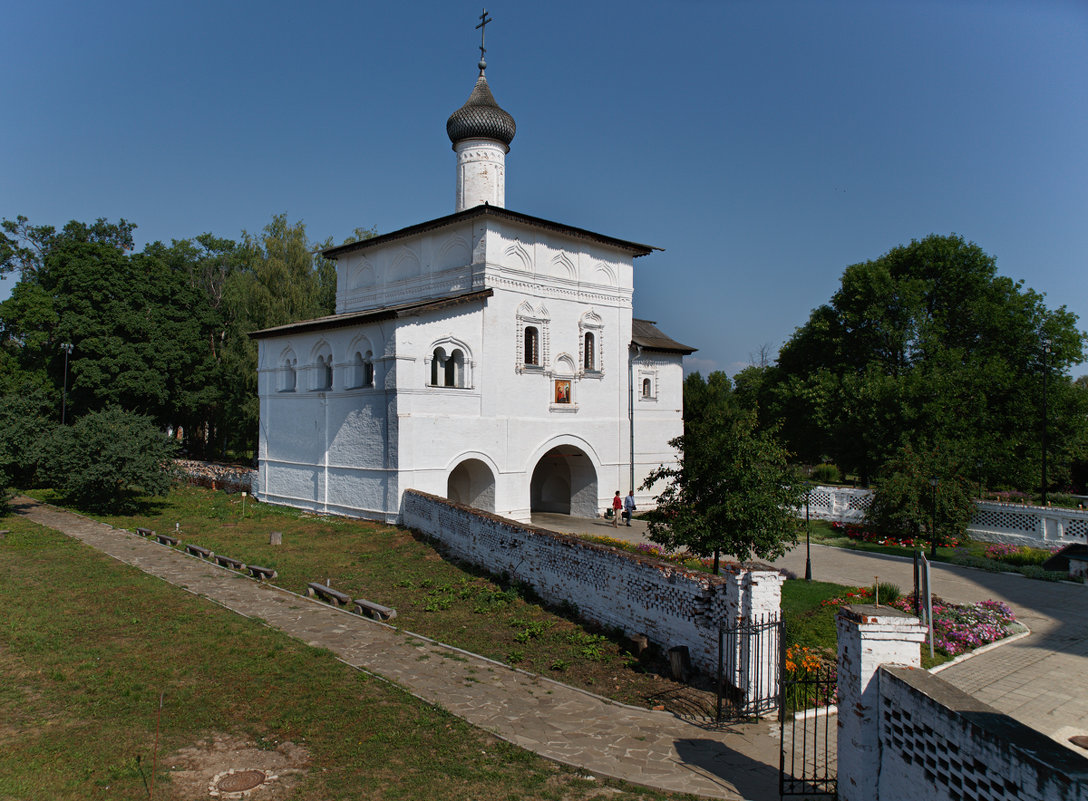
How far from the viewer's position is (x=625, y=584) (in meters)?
9.97

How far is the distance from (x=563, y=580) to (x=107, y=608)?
23.2 feet

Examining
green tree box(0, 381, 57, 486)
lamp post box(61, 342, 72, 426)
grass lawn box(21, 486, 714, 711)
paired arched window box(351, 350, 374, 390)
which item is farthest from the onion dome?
lamp post box(61, 342, 72, 426)

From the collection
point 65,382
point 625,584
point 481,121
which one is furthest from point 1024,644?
point 65,382

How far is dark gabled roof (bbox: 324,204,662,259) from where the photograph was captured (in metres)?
20.8

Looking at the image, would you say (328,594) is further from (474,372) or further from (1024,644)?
(1024,644)

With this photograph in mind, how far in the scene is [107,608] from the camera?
417 inches

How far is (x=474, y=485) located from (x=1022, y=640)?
573 inches

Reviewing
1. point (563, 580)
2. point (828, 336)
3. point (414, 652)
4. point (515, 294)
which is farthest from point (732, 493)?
point (828, 336)

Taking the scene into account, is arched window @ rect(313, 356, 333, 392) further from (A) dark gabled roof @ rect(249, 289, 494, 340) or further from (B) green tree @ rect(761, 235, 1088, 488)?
(B) green tree @ rect(761, 235, 1088, 488)

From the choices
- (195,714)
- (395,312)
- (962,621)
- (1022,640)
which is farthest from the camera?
(395,312)

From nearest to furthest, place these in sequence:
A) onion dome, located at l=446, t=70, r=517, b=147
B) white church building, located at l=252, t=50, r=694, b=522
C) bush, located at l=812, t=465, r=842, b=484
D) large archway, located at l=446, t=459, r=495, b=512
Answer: white church building, located at l=252, t=50, r=694, b=522 → large archway, located at l=446, t=459, r=495, b=512 → onion dome, located at l=446, t=70, r=517, b=147 → bush, located at l=812, t=465, r=842, b=484

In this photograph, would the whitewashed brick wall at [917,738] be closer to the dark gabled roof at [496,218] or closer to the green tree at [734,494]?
the green tree at [734,494]

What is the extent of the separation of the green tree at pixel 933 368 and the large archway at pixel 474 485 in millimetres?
12861

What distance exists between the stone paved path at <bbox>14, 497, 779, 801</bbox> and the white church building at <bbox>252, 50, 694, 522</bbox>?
827 cm
